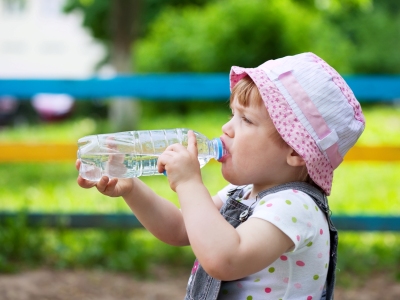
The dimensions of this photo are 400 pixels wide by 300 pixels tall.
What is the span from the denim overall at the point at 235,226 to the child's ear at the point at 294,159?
0.06 metres

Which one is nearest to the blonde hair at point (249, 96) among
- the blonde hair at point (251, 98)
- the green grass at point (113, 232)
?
the blonde hair at point (251, 98)

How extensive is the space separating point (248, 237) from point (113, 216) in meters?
3.20

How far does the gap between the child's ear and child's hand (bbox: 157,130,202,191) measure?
0.25 m

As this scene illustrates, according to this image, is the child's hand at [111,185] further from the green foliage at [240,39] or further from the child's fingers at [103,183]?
the green foliage at [240,39]

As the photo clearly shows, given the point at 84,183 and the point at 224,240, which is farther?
the point at 84,183

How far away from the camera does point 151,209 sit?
205 centimetres

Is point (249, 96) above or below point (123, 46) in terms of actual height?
above

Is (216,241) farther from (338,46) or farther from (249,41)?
(338,46)

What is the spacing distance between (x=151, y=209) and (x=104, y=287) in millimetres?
2280

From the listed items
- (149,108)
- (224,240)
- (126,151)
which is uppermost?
(224,240)

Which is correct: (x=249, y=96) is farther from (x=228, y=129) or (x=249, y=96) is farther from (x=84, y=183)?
(x=84, y=183)

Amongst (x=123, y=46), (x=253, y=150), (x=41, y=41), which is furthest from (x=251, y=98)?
(x=41, y=41)

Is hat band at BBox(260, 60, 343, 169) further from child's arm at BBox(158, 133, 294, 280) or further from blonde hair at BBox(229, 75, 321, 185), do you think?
child's arm at BBox(158, 133, 294, 280)

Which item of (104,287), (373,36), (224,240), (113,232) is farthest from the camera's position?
(373,36)
